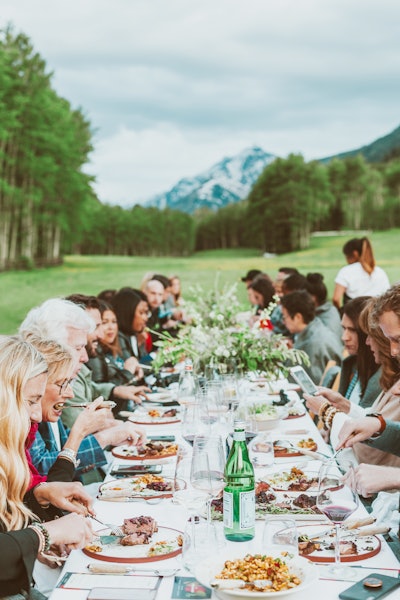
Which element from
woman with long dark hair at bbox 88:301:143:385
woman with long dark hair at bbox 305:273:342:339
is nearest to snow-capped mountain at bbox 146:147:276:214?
woman with long dark hair at bbox 305:273:342:339

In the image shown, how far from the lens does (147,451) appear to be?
255 cm

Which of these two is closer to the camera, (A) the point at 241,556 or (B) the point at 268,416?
(A) the point at 241,556

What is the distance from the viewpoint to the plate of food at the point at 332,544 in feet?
5.06

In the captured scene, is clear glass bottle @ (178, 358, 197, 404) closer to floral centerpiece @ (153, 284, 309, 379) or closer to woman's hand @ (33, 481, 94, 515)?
floral centerpiece @ (153, 284, 309, 379)

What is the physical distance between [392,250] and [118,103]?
17.9ft

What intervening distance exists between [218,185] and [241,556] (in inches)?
500

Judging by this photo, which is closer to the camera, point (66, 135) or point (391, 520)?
point (391, 520)

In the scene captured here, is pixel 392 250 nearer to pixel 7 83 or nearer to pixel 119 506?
pixel 7 83

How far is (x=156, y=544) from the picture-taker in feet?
5.39

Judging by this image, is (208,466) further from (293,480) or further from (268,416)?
(268,416)

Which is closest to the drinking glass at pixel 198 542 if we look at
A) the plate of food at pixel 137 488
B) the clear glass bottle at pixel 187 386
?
the plate of food at pixel 137 488

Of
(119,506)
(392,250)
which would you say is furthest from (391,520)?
(392,250)

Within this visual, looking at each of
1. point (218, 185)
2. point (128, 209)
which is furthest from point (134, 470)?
point (218, 185)

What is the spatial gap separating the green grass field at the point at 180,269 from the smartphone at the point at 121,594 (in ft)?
33.5
